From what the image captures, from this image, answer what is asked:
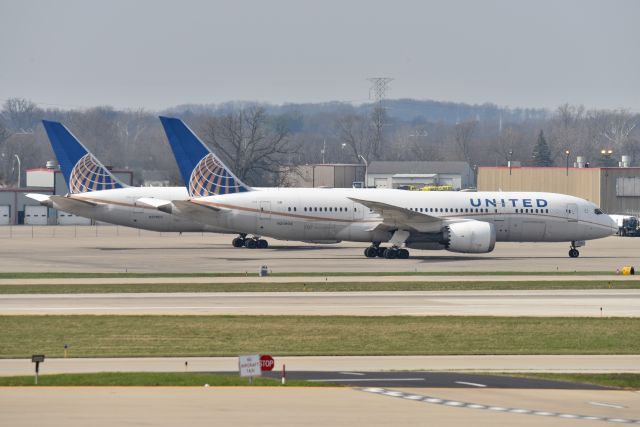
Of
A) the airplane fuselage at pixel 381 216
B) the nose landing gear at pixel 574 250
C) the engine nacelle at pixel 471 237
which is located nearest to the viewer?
the engine nacelle at pixel 471 237

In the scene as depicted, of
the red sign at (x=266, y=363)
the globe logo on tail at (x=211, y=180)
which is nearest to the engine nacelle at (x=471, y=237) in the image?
the globe logo on tail at (x=211, y=180)

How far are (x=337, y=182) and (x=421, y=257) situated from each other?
95423 millimetres

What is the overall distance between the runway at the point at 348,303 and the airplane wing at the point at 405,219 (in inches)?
788

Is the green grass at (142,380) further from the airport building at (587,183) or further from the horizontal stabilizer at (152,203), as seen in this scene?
the airport building at (587,183)

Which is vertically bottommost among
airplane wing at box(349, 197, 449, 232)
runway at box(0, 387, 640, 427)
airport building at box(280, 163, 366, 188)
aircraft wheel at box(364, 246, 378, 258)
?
runway at box(0, 387, 640, 427)

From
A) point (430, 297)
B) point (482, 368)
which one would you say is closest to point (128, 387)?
point (482, 368)

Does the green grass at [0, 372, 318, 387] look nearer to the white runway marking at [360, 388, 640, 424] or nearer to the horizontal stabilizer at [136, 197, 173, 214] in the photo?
the white runway marking at [360, 388, 640, 424]

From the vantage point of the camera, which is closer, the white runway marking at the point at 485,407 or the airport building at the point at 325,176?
the white runway marking at the point at 485,407

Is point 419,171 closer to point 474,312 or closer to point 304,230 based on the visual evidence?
point 304,230

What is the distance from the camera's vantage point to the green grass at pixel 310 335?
3375 centimetres

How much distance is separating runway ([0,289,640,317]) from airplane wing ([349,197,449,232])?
20019mm

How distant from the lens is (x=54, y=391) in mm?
26672

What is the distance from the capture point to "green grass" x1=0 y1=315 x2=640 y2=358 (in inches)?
1329

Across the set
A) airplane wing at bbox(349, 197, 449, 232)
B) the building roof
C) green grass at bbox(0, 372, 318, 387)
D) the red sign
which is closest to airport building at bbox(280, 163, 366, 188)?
the building roof
